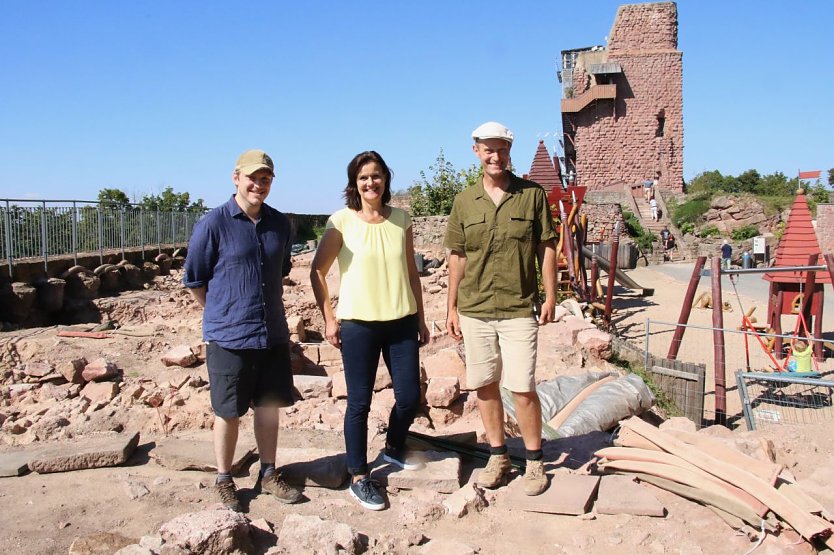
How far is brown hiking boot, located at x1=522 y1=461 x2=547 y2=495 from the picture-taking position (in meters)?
3.36

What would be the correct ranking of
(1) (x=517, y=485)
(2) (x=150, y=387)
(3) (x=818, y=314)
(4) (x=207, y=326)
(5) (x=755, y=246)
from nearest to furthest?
1. (4) (x=207, y=326)
2. (1) (x=517, y=485)
3. (2) (x=150, y=387)
4. (3) (x=818, y=314)
5. (5) (x=755, y=246)

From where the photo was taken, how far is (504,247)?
3.41m

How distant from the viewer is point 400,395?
3.44 metres

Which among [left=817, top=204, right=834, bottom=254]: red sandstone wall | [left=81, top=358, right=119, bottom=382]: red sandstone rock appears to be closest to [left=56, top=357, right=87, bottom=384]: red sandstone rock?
[left=81, top=358, right=119, bottom=382]: red sandstone rock

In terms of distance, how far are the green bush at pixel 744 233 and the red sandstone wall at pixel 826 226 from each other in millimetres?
3955

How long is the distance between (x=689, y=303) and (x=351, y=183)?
5.27 meters

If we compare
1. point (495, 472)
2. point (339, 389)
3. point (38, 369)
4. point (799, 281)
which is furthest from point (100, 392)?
point (799, 281)

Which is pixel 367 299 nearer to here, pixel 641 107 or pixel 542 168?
pixel 542 168

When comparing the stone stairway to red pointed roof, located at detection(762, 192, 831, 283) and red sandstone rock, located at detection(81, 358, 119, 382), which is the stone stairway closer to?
red pointed roof, located at detection(762, 192, 831, 283)

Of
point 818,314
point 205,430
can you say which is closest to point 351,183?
point 205,430

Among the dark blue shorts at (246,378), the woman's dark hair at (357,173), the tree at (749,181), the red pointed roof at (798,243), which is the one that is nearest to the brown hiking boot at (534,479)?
the dark blue shorts at (246,378)

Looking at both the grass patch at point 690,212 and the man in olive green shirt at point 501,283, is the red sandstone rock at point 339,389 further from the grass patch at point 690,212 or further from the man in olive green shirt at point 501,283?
the grass patch at point 690,212

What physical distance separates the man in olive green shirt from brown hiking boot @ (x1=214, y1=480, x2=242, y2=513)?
A: 1.25 m

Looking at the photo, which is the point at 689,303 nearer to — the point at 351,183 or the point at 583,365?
the point at 583,365
